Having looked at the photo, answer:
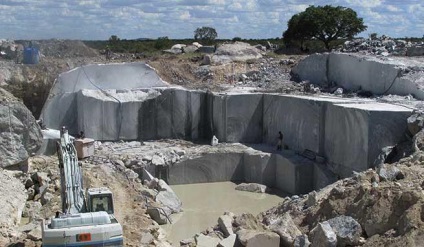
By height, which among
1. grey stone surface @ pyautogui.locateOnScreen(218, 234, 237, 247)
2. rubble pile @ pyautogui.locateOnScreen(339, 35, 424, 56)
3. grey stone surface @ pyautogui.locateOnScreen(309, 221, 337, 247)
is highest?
rubble pile @ pyautogui.locateOnScreen(339, 35, 424, 56)

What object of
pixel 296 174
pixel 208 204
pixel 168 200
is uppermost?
pixel 296 174

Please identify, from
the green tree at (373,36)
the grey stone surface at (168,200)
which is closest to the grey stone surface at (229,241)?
the grey stone surface at (168,200)

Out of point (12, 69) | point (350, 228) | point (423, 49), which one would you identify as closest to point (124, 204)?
point (350, 228)

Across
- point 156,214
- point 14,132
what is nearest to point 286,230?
point 156,214

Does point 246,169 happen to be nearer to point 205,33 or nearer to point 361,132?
point 361,132

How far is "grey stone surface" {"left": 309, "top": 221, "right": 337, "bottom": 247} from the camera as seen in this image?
34.5ft

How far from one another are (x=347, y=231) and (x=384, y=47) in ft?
61.4

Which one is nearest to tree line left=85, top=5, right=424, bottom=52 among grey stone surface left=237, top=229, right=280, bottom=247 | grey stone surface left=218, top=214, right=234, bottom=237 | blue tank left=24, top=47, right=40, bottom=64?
blue tank left=24, top=47, right=40, bottom=64

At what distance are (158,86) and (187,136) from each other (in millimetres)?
2823

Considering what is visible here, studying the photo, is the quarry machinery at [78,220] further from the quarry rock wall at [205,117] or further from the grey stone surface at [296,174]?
the quarry rock wall at [205,117]

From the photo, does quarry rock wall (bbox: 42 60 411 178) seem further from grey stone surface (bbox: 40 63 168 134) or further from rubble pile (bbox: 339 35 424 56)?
rubble pile (bbox: 339 35 424 56)

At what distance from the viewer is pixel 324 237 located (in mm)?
10570

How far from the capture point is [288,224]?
12.2 m

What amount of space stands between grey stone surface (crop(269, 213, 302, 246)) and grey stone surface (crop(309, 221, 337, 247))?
0.79 metres
